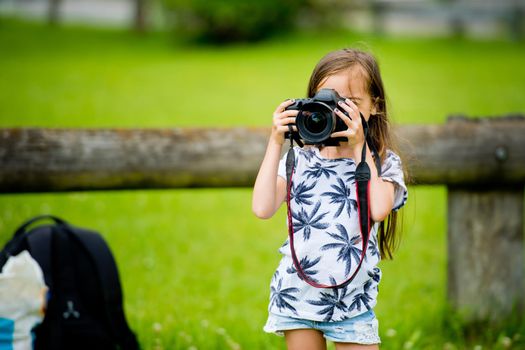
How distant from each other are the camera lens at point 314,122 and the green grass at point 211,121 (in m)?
0.61

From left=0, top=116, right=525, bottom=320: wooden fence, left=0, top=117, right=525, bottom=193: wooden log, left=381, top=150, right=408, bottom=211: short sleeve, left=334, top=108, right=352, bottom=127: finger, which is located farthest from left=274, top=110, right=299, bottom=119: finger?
left=0, top=117, right=525, bottom=193: wooden log

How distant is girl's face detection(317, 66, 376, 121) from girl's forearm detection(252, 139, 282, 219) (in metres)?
0.27

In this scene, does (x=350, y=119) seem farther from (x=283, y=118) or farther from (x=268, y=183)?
(x=268, y=183)

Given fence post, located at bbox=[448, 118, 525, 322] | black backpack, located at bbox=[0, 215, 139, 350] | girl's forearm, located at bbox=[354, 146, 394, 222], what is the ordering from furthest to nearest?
fence post, located at bbox=[448, 118, 525, 322] → black backpack, located at bbox=[0, 215, 139, 350] → girl's forearm, located at bbox=[354, 146, 394, 222]

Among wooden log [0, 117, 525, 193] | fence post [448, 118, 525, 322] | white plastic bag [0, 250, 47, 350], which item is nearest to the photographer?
white plastic bag [0, 250, 47, 350]

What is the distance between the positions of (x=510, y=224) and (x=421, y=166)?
588 mm

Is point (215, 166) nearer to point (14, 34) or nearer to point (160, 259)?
point (160, 259)

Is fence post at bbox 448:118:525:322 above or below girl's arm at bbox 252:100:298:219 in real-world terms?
below

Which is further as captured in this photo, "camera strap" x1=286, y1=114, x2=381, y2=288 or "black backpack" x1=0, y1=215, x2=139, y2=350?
"black backpack" x1=0, y1=215, x2=139, y2=350

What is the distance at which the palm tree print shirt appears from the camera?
2.16 m

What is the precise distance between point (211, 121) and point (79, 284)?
23.9ft

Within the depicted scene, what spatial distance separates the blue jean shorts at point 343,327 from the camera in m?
2.16

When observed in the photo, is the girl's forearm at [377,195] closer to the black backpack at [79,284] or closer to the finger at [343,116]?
the finger at [343,116]

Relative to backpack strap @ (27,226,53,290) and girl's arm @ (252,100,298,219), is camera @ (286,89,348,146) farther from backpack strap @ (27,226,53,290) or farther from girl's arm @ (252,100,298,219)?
backpack strap @ (27,226,53,290)
